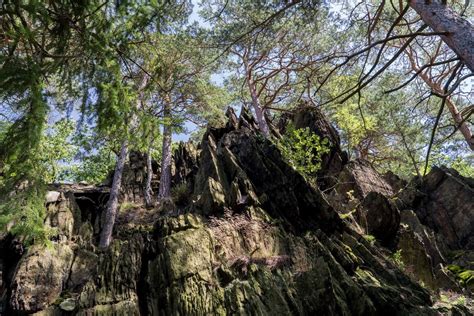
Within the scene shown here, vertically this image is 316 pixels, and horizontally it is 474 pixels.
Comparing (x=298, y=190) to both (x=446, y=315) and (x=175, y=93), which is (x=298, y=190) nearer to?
(x=446, y=315)

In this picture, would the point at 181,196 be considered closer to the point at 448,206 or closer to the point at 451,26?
the point at 448,206

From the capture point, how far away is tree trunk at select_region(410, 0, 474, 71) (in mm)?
4051

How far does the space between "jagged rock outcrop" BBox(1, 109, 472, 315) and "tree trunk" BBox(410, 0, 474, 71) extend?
11.0 feet

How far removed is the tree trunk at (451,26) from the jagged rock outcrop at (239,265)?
335cm

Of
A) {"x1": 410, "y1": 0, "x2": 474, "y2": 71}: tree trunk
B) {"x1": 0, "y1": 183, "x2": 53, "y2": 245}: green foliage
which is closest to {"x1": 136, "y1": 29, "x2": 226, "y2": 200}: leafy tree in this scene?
{"x1": 0, "y1": 183, "x2": 53, "y2": 245}: green foliage

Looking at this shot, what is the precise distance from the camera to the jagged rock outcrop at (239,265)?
479 centimetres

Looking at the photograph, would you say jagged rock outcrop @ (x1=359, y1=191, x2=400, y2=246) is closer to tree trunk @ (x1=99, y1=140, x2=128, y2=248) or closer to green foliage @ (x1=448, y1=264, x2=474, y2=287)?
green foliage @ (x1=448, y1=264, x2=474, y2=287)

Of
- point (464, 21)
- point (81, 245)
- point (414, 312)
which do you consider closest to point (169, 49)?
point (81, 245)

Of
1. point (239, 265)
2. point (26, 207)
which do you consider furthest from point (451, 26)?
point (26, 207)

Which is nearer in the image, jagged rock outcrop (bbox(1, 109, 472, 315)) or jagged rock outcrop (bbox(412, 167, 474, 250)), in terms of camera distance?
jagged rock outcrop (bbox(1, 109, 472, 315))

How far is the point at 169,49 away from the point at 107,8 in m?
8.63

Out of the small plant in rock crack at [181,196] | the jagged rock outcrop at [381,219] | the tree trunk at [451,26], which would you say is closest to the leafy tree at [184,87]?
the small plant in rock crack at [181,196]

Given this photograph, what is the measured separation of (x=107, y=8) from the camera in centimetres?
555

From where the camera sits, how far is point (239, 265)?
18.0ft
